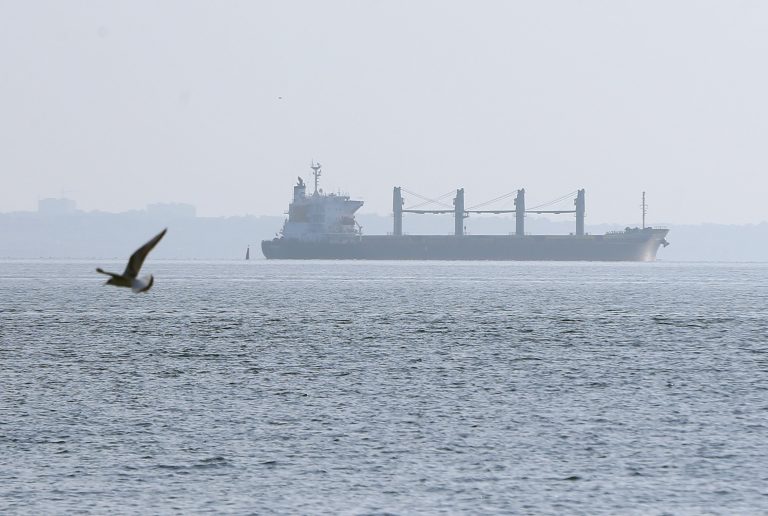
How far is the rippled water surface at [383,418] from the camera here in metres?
22.0

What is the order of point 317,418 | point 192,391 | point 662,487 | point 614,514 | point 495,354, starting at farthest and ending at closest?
1. point 495,354
2. point 192,391
3. point 317,418
4. point 662,487
5. point 614,514

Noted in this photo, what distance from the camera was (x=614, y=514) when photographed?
20594 millimetres

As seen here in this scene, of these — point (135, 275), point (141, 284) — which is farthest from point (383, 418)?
point (141, 284)

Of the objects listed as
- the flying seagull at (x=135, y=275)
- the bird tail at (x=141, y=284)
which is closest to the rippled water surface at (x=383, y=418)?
the flying seagull at (x=135, y=275)

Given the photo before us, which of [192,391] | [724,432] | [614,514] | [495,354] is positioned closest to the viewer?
[614,514]

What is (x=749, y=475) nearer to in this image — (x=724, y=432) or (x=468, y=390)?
(x=724, y=432)

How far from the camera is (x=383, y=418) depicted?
30.3 m

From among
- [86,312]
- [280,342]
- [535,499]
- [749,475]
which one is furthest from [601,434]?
[86,312]

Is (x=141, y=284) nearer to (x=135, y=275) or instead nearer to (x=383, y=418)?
(x=135, y=275)

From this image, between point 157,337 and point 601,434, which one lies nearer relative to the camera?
point 601,434

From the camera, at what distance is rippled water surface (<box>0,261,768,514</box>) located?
72.3 ft

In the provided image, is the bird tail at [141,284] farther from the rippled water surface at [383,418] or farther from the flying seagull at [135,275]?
the rippled water surface at [383,418]

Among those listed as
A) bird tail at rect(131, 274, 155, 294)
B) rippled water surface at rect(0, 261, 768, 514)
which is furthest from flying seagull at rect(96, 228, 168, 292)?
rippled water surface at rect(0, 261, 768, 514)

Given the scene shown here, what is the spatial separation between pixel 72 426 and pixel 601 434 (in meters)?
12.2
